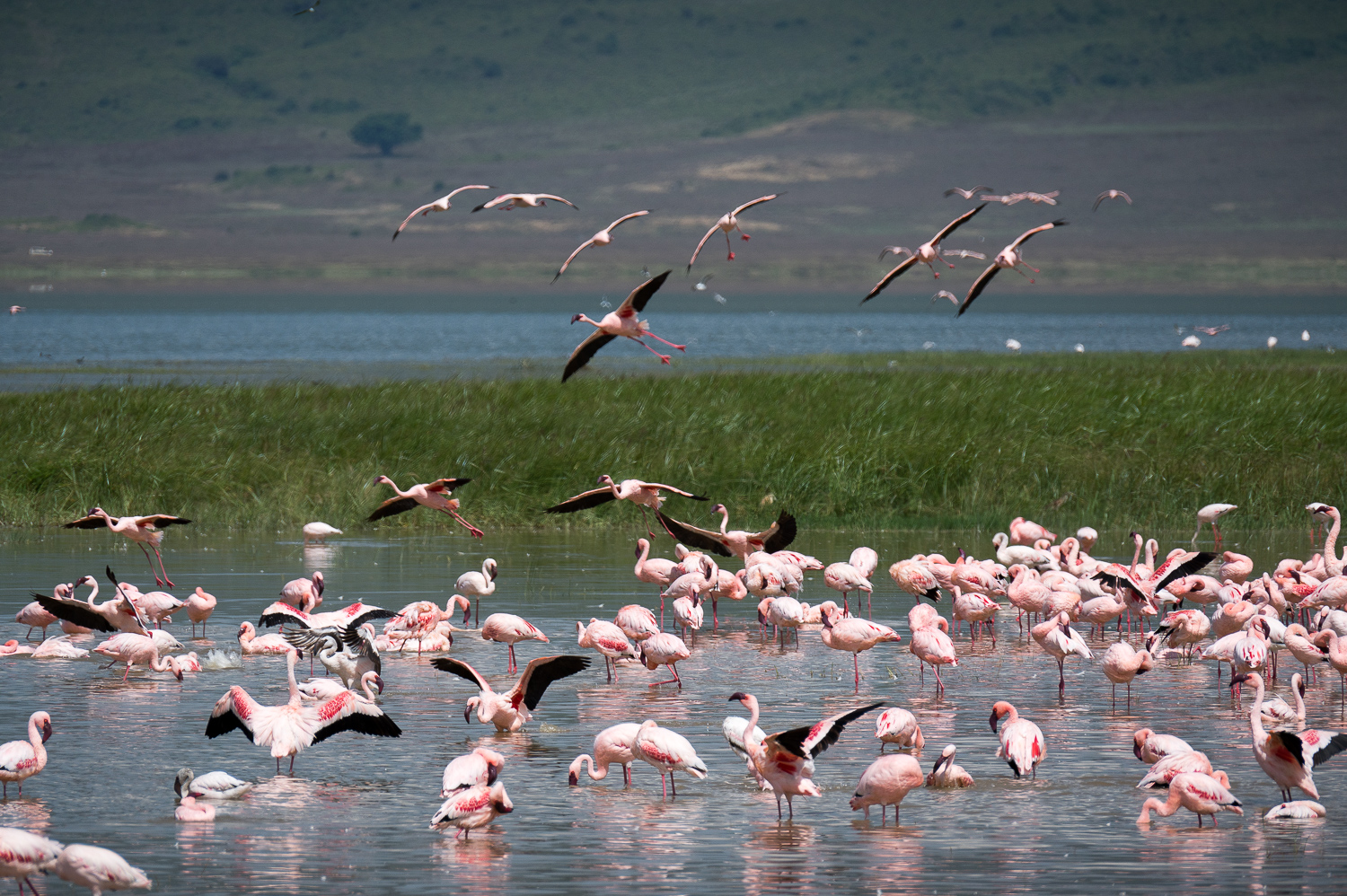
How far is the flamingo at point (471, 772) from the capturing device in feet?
29.2

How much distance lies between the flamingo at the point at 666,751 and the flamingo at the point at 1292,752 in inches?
124

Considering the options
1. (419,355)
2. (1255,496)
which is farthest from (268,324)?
(1255,496)

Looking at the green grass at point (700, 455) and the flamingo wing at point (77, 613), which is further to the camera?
the green grass at point (700, 455)

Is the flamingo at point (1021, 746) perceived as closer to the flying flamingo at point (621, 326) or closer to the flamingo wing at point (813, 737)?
the flamingo wing at point (813, 737)

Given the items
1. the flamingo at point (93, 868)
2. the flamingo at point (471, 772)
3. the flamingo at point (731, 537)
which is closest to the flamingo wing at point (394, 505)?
the flamingo at point (731, 537)

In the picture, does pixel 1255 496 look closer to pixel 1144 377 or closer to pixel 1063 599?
pixel 1144 377

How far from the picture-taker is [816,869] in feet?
26.9

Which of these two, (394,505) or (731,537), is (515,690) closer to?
(394,505)

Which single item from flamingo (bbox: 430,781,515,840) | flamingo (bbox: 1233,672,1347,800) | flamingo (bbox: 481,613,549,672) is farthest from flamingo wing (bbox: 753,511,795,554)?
flamingo (bbox: 430,781,515,840)

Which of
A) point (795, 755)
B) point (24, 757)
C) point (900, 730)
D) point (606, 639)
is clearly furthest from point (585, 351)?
point (24, 757)

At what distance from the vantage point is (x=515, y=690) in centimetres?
1119

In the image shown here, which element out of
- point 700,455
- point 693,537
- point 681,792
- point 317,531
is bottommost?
point 681,792

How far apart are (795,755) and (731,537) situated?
7.08 meters

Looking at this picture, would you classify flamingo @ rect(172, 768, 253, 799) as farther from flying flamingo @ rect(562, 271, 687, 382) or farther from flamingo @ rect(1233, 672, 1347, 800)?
flamingo @ rect(1233, 672, 1347, 800)
